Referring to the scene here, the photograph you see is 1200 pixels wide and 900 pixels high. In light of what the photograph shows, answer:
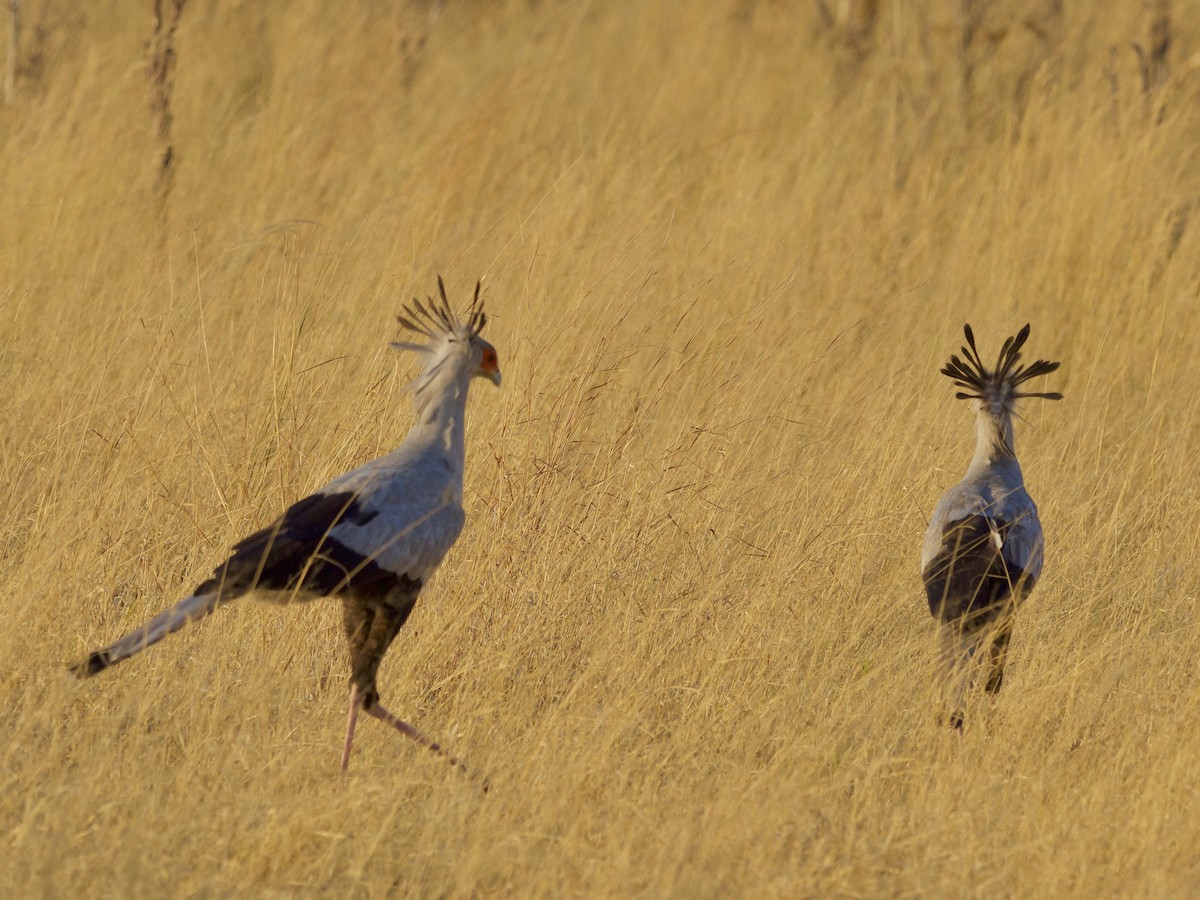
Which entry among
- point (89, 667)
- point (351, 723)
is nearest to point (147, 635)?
point (89, 667)

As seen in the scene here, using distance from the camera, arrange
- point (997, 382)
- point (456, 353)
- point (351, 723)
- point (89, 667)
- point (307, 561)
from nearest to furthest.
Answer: point (89, 667), point (307, 561), point (351, 723), point (456, 353), point (997, 382)

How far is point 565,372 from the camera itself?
232 inches

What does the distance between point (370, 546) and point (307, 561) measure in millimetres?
196

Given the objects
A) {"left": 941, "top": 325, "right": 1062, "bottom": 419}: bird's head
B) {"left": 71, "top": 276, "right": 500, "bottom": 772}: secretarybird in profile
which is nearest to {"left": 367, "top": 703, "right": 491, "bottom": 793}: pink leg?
{"left": 71, "top": 276, "right": 500, "bottom": 772}: secretarybird in profile

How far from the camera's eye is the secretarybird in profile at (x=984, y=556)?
4.54 meters

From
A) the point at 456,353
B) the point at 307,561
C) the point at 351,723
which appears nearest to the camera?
the point at 307,561

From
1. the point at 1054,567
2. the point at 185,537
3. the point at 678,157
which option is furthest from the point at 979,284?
the point at 185,537

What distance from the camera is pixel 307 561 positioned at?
3.93m

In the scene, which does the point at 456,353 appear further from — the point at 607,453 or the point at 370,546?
the point at 607,453

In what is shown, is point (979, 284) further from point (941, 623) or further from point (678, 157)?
point (941, 623)

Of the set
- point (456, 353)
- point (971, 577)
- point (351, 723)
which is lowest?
point (351, 723)

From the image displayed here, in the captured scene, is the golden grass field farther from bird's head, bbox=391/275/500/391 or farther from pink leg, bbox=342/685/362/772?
bird's head, bbox=391/275/500/391

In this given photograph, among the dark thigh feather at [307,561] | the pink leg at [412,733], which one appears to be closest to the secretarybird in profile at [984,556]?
the pink leg at [412,733]

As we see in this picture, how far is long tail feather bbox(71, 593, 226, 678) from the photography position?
3600 millimetres
